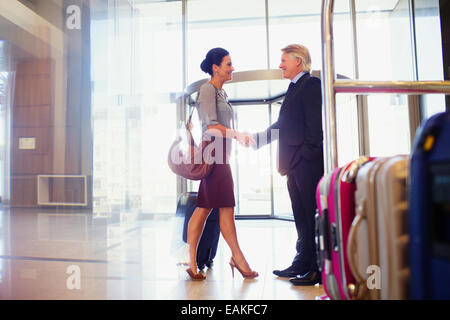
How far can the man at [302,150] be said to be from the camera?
2.06 m

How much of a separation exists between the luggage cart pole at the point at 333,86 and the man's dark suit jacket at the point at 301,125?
0.95m

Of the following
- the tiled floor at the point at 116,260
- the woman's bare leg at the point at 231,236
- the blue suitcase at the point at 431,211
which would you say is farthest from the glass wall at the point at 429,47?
the blue suitcase at the point at 431,211

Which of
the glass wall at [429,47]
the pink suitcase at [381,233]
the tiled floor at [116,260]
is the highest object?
the glass wall at [429,47]

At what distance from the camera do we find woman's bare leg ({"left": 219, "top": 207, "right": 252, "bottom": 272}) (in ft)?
7.17

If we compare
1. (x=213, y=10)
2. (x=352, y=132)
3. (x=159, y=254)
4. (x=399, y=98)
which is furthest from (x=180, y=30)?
(x=159, y=254)

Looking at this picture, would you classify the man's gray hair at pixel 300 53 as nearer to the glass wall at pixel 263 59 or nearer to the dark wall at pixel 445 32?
the glass wall at pixel 263 59

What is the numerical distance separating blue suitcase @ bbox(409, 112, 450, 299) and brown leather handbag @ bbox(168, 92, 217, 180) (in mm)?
1541

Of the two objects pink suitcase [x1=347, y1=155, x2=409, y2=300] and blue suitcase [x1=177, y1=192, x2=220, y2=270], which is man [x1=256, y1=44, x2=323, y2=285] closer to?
blue suitcase [x1=177, y1=192, x2=220, y2=270]

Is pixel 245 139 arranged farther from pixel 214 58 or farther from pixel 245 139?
pixel 214 58

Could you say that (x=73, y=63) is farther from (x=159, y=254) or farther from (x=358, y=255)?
(x=358, y=255)

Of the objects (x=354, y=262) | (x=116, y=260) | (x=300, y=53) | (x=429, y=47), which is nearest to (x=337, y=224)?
(x=354, y=262)
